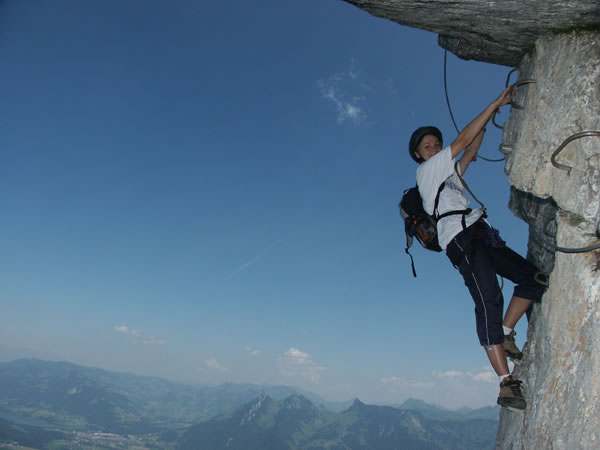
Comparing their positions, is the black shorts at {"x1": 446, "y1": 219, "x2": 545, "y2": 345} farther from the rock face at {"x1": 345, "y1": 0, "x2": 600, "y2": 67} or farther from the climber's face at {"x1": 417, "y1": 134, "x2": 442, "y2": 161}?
the rock face at {"x1": 345, "y1": 0, "x2": 600, "y2": 67}

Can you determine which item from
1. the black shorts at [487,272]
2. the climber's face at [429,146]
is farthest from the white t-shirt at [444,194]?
the climber's face at [429,146]

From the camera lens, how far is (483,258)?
5.17 meters

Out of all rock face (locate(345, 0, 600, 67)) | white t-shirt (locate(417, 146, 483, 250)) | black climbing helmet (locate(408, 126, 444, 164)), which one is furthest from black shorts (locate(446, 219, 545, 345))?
rock face (locate(345, 0, 600, 67))

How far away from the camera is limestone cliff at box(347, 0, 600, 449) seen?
164 inches

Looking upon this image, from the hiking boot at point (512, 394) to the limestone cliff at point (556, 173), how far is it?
0.13 meters

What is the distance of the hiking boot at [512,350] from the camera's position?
5.64 meters

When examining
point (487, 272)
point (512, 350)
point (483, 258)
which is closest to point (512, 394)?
point (512, 350)

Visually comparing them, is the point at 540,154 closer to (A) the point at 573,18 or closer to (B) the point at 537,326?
(A) the point at 573,18

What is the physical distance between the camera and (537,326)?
17.7 feet

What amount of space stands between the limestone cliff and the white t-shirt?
0.80 metres

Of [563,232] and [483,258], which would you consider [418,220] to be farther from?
[563,232]

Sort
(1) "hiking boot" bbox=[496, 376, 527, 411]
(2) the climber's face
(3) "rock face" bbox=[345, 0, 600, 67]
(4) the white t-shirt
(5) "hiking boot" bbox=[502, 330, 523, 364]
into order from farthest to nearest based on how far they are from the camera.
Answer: (2) the climber's face → (5) "hiking boot" bbox=[502, 330, 523, 364] → (4) the white t-shirt → (1) "hiking boot" bbox=[496, 376, 527, 411] → (3) "rock face" bbox=[345, 0, 600, 67]

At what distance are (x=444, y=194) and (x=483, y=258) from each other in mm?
1112

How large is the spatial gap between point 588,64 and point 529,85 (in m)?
0.84
